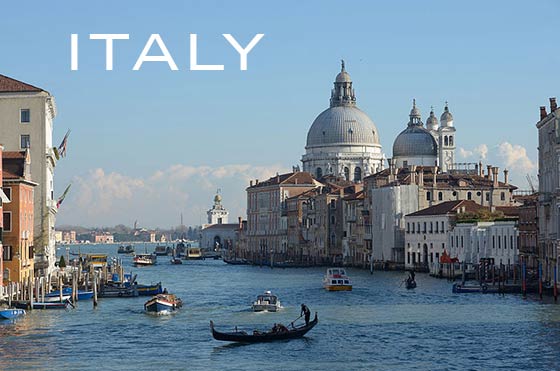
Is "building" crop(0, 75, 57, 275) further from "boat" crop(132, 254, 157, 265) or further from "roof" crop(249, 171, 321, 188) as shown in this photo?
"roof" crop(249, 171, 321, 188)

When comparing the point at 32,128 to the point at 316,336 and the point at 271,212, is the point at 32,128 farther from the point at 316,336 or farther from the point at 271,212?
the point at 271,212

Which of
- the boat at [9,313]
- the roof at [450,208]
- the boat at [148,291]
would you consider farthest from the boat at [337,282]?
the boat at [9,313]

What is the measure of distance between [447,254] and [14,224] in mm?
31809

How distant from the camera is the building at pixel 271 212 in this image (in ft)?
385

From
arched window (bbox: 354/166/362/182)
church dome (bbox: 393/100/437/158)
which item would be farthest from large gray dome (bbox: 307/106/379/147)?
church dome (bbox: 393/100/437/158)

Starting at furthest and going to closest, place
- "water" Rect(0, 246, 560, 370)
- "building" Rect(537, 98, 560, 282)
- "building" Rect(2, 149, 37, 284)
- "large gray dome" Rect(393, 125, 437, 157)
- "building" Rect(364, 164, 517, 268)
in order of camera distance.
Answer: "large gray dome" Rect(393, 125, 437, 157), "building" Rect(364, 164, 517, 268), "building" Rect(537, 98, 560, 282), "building" Rect(2, 149, 37, 284), "water" Rect(0, 246, 560, 370)

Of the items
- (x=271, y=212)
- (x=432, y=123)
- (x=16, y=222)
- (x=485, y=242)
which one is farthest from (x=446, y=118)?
(x=16, y=222)

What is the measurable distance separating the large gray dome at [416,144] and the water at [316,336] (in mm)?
69901

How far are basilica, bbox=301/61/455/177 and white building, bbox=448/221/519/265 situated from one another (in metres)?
52.0

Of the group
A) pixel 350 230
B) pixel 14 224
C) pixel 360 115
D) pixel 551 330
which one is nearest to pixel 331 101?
pixel 360 115

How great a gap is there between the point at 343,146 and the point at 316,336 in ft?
311

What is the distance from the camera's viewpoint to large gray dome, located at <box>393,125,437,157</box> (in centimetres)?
11969

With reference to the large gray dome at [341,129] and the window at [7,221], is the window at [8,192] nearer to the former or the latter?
the window at [7,221]

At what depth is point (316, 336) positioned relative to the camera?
34406mm
